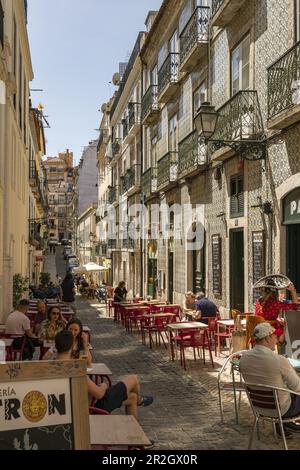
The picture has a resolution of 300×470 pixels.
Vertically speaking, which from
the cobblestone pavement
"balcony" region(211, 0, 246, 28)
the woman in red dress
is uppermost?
"balcony" region(211, 0, 246, 28)

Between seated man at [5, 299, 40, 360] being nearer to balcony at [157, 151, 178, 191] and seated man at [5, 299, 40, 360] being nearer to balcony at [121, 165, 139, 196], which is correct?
balcony at [157, 151, 178, 191]

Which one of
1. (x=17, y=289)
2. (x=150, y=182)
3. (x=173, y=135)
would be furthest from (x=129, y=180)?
(x=17, y=289)

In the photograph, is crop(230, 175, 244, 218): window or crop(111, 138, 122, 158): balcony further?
crop(111, 138, 122, 158): balcony

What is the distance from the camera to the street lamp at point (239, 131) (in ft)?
38.0

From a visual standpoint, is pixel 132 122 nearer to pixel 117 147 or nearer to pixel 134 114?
pixel 134 114

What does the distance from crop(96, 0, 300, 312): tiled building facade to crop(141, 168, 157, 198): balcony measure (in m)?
1.10

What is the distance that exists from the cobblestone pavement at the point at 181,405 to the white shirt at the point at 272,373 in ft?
2.71

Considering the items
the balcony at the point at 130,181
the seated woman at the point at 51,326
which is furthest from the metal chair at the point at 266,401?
the balcony at the point at 130,181

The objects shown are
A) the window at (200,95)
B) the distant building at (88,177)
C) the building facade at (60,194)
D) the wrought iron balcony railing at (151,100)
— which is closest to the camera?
the window at (200,95)

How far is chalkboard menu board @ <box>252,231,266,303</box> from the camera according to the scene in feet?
39.1

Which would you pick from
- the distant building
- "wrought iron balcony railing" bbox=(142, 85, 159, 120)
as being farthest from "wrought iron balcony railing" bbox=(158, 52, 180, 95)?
the distant building

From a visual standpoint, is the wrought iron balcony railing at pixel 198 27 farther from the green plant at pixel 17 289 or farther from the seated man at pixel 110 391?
the seated man at pixel 110 391
